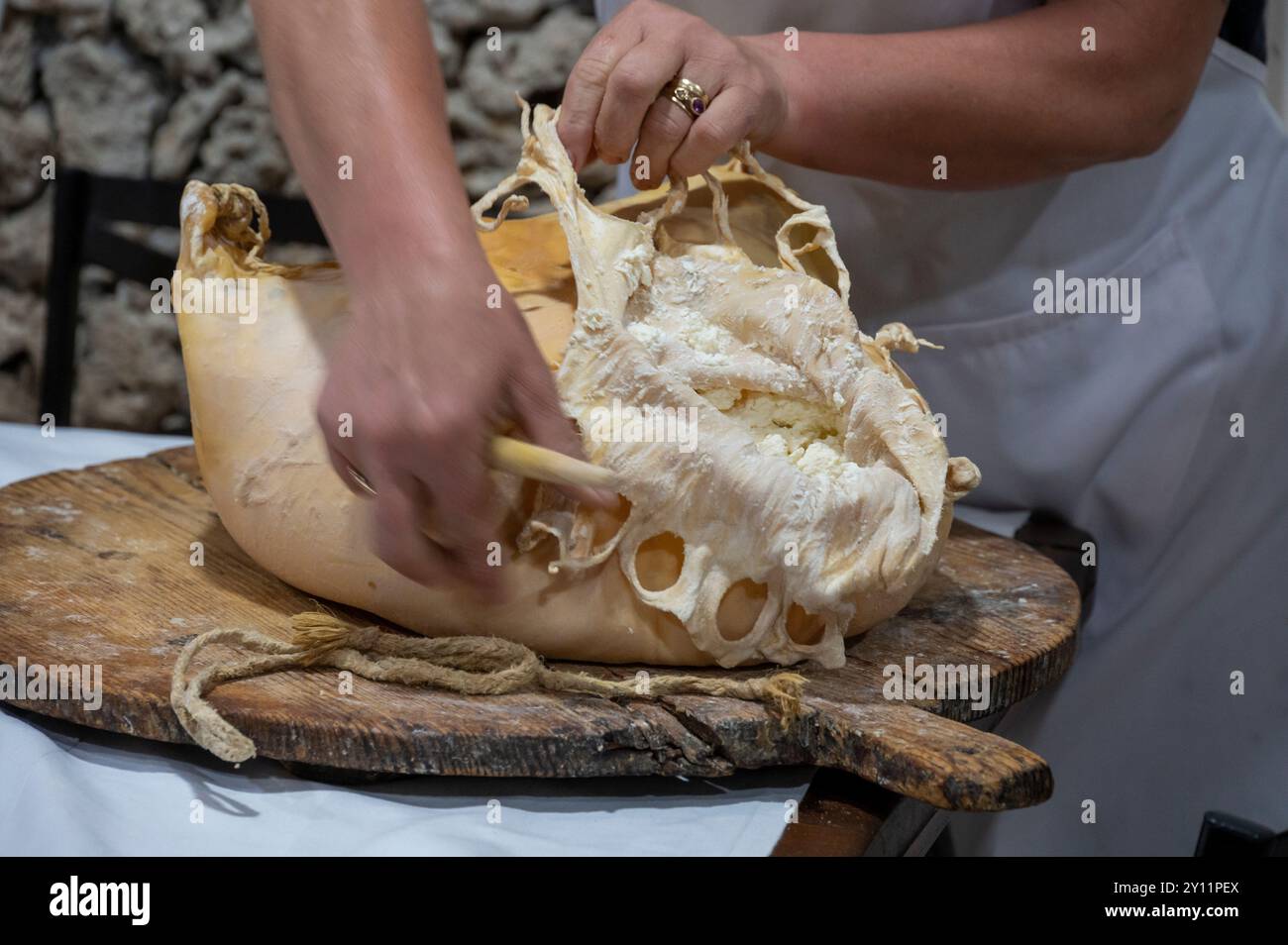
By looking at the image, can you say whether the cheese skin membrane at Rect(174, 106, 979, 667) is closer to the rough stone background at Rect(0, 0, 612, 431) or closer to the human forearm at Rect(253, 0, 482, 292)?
the human forearm at Rect(253, 0, 482, 292)

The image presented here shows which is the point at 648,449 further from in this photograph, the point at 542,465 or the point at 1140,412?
the point at 1140,412

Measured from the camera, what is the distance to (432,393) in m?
0.76

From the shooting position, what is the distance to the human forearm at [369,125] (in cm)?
80

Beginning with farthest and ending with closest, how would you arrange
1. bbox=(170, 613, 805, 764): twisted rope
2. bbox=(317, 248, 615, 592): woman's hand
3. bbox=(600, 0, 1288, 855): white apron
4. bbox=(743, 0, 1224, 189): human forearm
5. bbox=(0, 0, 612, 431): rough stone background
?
bbox=(0, 0, 612, 431): rough stone background < bbox=(600, 0, 1288, 855): white apron < bbox=(743, 0, 1224, 189): human forearm < bbox=(170, 613, 805, 764): twisted rope < bbox=(317, 248, 615, 592): woman's hand

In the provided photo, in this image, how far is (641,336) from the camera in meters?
0.97

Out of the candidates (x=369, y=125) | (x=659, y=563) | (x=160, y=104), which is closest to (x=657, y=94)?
(x=369, y=125)

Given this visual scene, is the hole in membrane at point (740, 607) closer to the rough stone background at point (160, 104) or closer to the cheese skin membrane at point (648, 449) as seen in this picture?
the cheese skin membrane at point (648, 449)

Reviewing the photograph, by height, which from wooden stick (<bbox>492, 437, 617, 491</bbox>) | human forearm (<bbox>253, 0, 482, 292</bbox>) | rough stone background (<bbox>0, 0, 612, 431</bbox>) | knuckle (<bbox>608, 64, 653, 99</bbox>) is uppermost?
rough stone background (<bbox>0, 0, 612, 431</bbox>)

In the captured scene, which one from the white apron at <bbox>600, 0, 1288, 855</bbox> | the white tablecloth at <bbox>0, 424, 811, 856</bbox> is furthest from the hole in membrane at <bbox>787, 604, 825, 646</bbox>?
the white apron at <bbox>600, 0, 1288, 855</bbox>

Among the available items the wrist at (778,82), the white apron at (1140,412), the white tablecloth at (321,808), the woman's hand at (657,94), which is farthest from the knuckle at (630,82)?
the white tablecloth at (321,808)

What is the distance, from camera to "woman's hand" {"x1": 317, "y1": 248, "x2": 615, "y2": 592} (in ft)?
2.50

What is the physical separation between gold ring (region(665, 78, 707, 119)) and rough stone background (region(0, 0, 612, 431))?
139 cm
